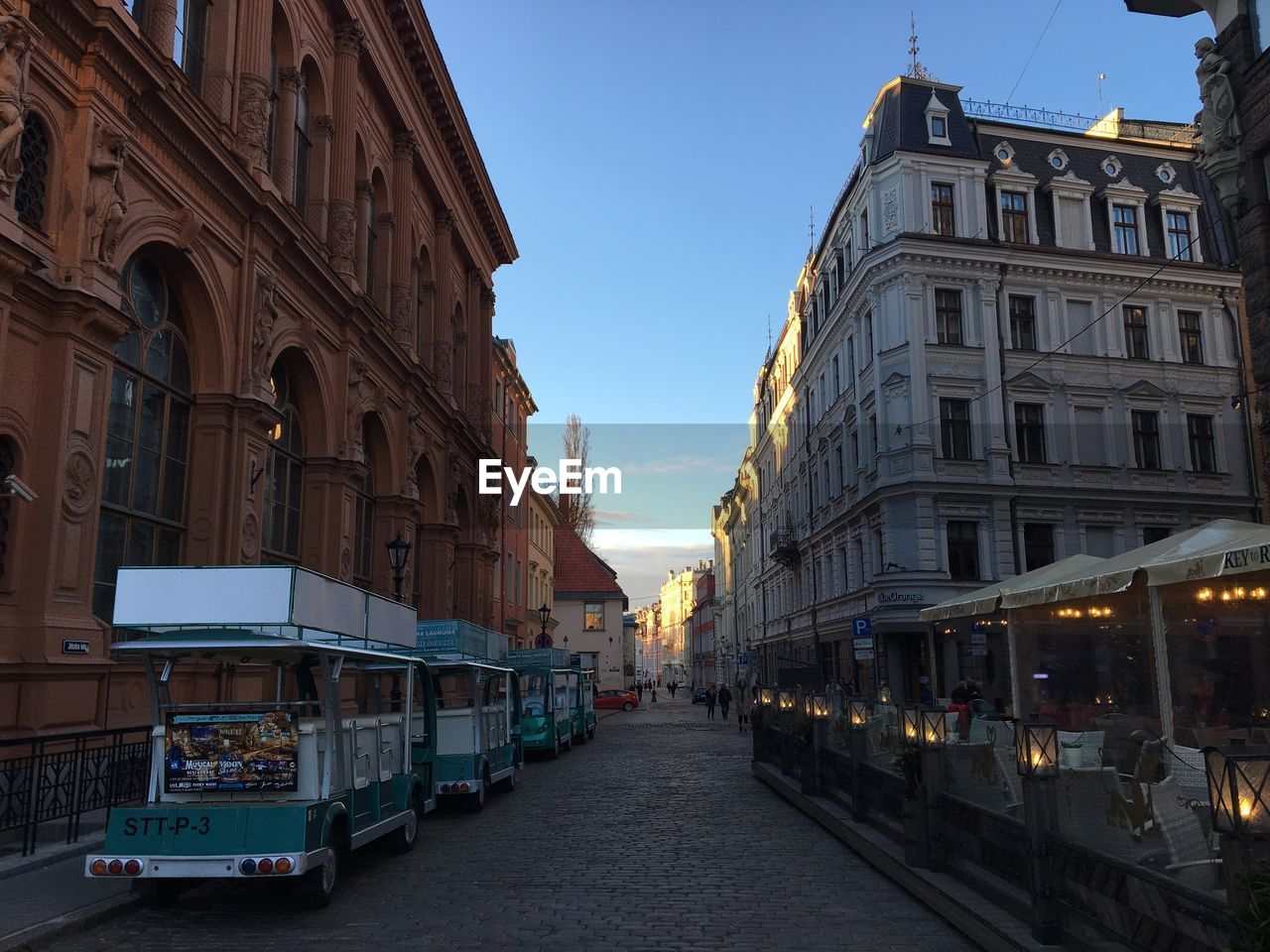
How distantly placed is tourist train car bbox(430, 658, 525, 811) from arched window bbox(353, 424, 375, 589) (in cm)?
878

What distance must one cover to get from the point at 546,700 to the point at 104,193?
1929 centimetres

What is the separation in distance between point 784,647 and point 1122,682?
32537 millimetres

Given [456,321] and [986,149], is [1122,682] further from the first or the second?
[456,321]

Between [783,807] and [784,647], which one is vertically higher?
[784,647]

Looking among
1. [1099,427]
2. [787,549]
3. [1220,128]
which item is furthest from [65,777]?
[787,549]

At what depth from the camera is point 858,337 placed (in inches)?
1502

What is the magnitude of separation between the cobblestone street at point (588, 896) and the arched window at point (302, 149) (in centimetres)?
1467

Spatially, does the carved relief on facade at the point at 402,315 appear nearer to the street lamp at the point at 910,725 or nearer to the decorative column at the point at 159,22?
the decorative column at the point at 159,22

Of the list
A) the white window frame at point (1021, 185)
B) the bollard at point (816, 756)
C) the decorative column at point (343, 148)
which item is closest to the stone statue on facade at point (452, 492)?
the decorative column at point (343, 148)

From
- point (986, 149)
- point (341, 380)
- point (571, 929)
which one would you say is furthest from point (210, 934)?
point (986, 149)

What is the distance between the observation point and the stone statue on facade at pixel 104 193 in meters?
13.5

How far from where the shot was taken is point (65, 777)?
11.7m

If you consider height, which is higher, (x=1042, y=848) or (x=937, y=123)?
(x=937, y=123)

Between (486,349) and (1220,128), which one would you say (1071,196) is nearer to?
(1220,128)
